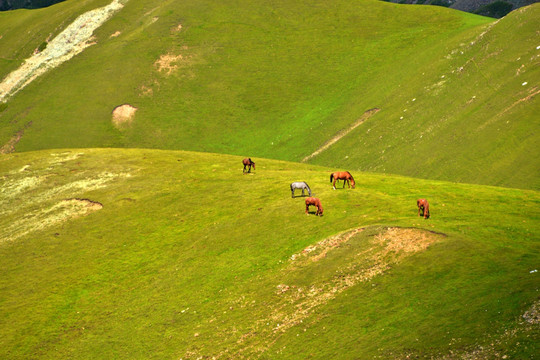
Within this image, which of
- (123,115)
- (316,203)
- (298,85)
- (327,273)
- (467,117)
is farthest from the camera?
(298,85)

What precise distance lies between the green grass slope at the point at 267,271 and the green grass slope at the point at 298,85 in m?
27.1

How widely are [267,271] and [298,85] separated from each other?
314 feet

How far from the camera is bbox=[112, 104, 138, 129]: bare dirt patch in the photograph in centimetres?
11938

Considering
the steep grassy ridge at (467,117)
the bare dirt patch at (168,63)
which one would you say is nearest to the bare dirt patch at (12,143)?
the bare dirt patch at (168,63)

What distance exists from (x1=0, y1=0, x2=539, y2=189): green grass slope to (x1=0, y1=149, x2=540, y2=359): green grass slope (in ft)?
88.8

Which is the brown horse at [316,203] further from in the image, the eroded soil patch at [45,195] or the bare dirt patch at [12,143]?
the bare dirt patch at [12,143]

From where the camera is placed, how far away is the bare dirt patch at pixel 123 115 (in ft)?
392

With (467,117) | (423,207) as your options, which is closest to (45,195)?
(423,207)

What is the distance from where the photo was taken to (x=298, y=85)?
128 m

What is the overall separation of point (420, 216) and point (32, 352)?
1270 inches

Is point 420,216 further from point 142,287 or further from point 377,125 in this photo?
point 377,125

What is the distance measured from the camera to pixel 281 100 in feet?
406

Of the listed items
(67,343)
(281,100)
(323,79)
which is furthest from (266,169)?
(323,79)

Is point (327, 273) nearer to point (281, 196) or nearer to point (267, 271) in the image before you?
point (267, 271)
